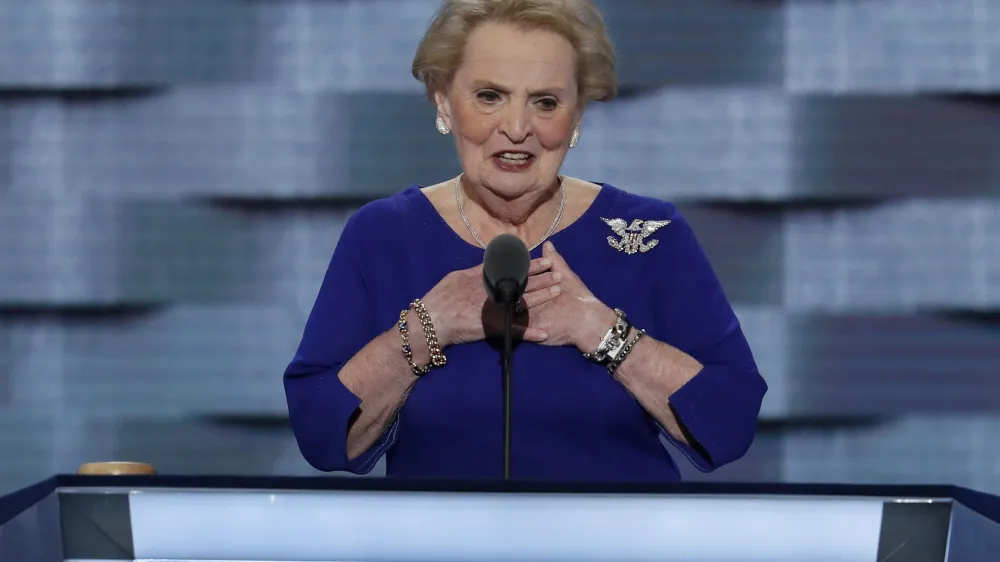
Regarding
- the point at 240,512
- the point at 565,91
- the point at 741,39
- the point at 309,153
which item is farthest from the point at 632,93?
the point at 240,512

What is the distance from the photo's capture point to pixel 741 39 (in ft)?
8.54

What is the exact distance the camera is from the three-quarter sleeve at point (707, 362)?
63.7 inches

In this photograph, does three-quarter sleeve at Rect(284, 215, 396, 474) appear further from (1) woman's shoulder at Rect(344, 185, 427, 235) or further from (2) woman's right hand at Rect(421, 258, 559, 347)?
(2) woman's right hand at Rect(421, 258, 559, 347)

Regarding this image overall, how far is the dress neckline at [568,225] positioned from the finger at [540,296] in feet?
0.51

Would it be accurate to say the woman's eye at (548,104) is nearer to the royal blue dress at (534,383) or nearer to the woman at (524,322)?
the woman at (524,322)

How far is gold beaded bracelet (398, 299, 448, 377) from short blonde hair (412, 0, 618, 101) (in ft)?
1.22

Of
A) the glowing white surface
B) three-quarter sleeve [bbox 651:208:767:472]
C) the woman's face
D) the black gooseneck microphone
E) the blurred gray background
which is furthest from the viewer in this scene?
the blurred gray background

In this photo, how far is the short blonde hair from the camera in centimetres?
174

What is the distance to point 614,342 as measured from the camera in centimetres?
165

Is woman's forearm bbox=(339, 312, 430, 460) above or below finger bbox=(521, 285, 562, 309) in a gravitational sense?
below

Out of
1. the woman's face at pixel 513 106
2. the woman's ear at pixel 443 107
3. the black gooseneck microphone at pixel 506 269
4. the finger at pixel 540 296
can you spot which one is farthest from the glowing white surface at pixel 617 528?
the woman's ear at pixel 443 107

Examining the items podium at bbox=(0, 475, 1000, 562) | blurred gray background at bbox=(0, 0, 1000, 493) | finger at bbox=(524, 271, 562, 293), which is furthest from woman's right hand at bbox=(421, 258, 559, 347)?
blurred gray background at bbox=(0, 0, 1000, 493)

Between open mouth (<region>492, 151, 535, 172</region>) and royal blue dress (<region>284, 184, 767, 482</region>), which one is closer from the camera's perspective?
royal blue dress (<region>284, 184, 767, 482</region>)

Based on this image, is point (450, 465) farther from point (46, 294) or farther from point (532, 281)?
point (46, 294)
